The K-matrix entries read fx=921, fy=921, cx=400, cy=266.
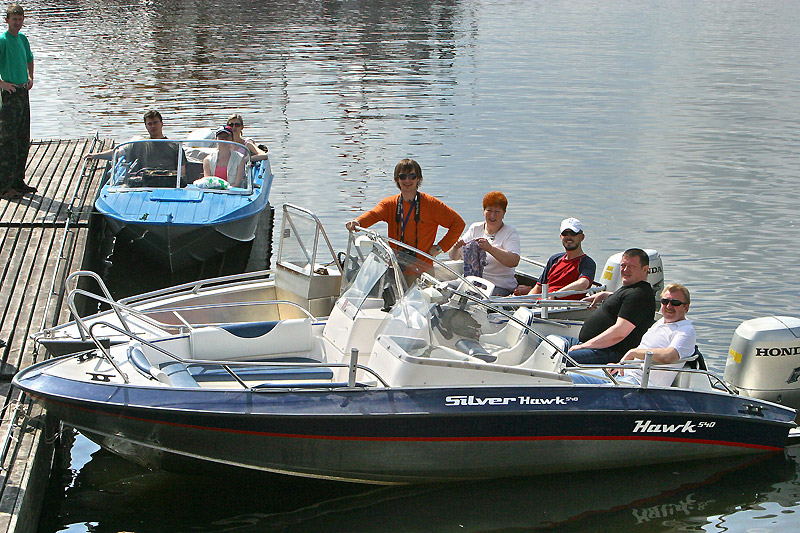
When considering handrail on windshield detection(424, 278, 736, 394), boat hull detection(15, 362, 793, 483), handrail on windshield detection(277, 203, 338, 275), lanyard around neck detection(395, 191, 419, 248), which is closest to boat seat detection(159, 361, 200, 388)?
boat hull detection(15, 362, 793, 483)

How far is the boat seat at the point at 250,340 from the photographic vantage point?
7098mm

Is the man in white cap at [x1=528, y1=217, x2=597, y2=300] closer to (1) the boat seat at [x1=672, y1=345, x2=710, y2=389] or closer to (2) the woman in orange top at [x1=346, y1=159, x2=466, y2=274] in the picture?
(2) the woman in orange top at [x1=346, y1=159, x2=466, y2=274]

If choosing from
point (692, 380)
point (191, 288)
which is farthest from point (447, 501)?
point (191, 288)

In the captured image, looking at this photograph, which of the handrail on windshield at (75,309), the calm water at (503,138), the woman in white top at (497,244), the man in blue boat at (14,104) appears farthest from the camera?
the man in blue boat at (14,104)

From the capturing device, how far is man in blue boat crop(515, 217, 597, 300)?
25.9ft

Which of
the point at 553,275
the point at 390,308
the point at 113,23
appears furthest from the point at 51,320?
the point at 113,23

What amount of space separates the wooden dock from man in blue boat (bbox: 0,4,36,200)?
28cm

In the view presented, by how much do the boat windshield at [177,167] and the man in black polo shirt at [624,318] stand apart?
5752 mm

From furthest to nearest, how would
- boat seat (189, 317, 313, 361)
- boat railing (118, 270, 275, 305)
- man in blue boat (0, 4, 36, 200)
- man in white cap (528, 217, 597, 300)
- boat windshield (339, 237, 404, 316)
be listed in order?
1. man in blue boat (0, 4, 36, 200)
2. boat railing (118, 270, 275, 305)
3. man in white cap (528, 217, 597, 300)
4. boat seat (189, 317, 313, 361)
5. boat windshield (339, 237, 404, 316)

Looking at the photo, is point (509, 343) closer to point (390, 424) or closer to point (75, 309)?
point (390, 424)

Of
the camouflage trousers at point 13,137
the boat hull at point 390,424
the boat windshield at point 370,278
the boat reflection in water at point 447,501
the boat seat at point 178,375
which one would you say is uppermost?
the camouflage trousers at point 13,137

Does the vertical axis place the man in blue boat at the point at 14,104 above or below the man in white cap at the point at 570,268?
above

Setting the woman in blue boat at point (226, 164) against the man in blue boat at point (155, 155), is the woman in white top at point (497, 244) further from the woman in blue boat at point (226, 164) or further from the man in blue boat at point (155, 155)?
the man in blue boat at point (155, 155)

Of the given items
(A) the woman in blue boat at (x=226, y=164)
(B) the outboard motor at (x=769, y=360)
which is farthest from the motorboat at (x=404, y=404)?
(A) the woman in blue boat at (x=226, y=164)
